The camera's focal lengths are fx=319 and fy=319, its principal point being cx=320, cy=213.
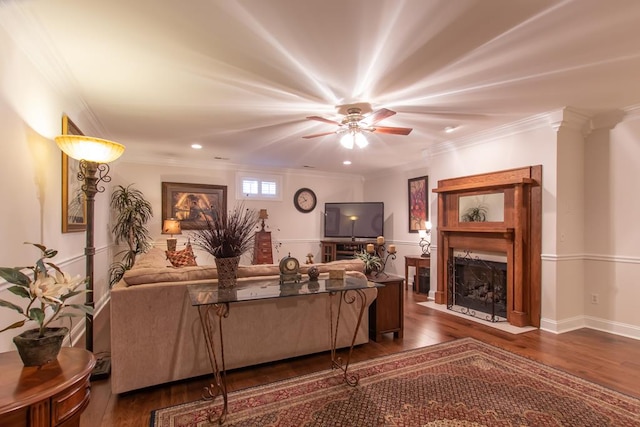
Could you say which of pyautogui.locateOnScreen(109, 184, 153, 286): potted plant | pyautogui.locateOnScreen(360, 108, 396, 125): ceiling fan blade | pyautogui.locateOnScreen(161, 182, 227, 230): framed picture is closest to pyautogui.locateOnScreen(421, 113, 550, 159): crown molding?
pyautogui.locateOnScreen(360, 108, 396, 125): ceiling fan blade

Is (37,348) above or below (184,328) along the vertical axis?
above

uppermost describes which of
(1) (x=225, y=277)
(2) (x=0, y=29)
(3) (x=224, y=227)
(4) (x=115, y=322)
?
(2) (x=0, y=29)

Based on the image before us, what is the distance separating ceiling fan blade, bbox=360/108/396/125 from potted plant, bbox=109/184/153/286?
4126 millimetres

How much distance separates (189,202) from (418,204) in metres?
4.46

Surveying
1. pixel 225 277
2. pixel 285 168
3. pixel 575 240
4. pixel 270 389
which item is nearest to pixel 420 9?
pixel 225 277

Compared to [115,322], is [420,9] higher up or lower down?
higher up

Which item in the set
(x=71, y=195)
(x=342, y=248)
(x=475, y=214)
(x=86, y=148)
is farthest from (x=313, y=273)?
(x=342, y=248)

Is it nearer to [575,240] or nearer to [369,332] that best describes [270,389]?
[369,332]

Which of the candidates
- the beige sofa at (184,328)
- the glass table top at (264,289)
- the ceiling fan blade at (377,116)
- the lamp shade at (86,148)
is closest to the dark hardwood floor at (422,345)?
the beige sofa at (184,328)

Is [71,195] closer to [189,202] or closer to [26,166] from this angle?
[26,166]

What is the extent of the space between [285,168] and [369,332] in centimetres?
452

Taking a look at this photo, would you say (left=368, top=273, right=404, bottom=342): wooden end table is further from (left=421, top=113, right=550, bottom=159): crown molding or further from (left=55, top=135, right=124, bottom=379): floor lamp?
(left=55, top=135, right=124, bottom=379): floor lamp

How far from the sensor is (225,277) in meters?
2.51

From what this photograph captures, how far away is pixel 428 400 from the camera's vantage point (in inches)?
89.2
